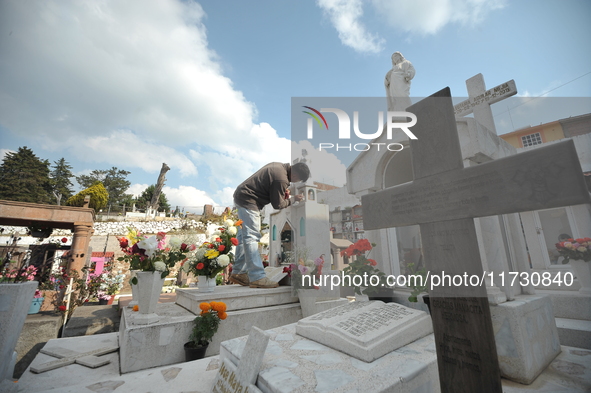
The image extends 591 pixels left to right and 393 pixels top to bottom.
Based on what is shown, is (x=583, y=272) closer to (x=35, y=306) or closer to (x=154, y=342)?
(x=154, y=342)

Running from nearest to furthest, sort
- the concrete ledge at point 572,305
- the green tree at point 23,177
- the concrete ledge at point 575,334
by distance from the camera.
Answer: the concrete ledge at point 575,334
the concrete ledge at point 572,305
the green tree at point 23,177

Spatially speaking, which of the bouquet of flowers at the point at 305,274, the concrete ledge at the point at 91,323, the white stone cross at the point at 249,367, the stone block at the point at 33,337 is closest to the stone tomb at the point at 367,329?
the white stone cross at the point at 249,367

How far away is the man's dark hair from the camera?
431 centimetres

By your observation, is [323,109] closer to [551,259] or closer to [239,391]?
[239,391]

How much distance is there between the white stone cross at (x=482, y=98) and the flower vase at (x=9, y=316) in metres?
5.94

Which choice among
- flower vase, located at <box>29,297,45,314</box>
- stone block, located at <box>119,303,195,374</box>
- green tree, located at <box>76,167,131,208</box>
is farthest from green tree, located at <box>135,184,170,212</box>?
stone block, located at <box>119,303,195,374</box>

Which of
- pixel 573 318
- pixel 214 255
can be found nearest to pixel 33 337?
pixel 214 255

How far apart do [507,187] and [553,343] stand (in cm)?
258

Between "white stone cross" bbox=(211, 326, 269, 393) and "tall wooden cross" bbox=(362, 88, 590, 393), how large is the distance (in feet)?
3.82

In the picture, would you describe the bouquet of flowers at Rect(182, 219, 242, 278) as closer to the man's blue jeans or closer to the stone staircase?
the man's blue jeans

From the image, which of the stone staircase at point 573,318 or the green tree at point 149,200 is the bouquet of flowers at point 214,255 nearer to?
the stone staircase at point 573,318

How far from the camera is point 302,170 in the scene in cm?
434

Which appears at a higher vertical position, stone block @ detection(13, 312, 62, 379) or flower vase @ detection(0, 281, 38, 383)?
flower vase @ detection(0, 281, 38, 383)

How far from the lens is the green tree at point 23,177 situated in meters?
25.4
